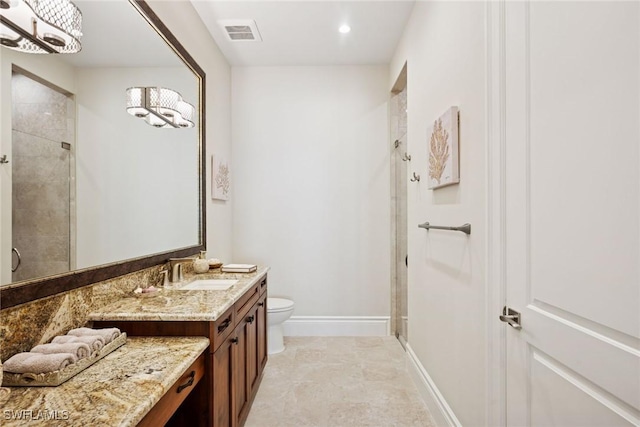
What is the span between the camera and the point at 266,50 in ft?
10.6

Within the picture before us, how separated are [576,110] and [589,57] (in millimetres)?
131

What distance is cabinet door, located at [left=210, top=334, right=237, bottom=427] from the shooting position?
143cm

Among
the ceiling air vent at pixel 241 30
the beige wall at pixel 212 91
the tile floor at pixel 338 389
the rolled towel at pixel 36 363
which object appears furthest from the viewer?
the ceiling air vent at pixel 241 30

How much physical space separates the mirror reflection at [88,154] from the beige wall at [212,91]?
0.90ft

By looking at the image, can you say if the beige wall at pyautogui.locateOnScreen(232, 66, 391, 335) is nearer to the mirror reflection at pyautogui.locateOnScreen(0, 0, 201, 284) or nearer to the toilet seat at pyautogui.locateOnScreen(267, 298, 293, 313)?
the toilet seat at pyautogui.locateOnScreen(267, 298, 293, 313)

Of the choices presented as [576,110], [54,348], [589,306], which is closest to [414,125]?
[576,110]

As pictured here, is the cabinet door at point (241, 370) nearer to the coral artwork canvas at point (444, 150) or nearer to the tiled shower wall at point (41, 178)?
the tiled shower wall at point (41, 178)

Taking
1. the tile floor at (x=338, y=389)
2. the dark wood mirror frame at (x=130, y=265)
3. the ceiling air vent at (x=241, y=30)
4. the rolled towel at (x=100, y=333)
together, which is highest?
the ceiling air vent at (x=241, y=30)

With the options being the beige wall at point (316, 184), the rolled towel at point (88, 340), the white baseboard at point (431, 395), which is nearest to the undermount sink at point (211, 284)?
the rolled towel at point (88, 340)

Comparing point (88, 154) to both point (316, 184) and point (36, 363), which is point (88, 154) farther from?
point (316, 184)

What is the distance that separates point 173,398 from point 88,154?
108cm

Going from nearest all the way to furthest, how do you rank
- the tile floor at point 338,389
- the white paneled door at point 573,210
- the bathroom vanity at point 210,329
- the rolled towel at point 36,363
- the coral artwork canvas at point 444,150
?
the white paneled door at point 573,210
the rolled towel at point 36,363
the bathroom vanity at point 210,329
the coral artwork canvas at point 444,150
the tile floor at point 338,389

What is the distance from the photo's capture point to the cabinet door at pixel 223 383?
143cm

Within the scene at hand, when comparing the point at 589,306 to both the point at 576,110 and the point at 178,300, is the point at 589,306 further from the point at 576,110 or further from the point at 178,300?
the point at 178,300
